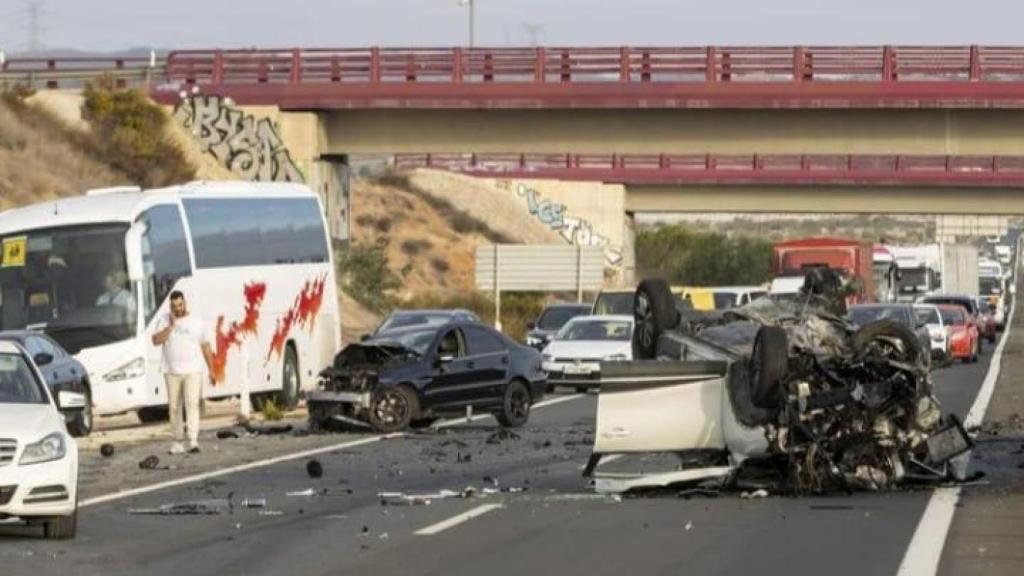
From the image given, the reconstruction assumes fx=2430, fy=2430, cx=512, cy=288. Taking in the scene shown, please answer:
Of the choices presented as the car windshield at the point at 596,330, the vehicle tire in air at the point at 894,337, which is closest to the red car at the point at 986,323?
the car windshield at the point at 596,330

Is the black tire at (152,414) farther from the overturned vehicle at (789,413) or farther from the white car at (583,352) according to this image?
the overturned vehicle at (789,413)

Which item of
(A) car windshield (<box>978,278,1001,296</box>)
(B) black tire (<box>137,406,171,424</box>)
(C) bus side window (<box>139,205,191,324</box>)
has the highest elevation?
(C) bus side window (<box>139,205,191,324</box>)

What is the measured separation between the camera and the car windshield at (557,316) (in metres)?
51.6

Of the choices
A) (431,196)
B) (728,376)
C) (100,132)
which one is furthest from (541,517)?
(431,196)

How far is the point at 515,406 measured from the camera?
1238 inches

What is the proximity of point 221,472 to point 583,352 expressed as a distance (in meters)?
19.7

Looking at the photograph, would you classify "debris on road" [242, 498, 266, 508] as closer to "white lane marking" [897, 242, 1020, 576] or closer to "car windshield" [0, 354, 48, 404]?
"car windshield" [0, 354, 48, 404]

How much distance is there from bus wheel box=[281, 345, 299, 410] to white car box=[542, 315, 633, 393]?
548cm

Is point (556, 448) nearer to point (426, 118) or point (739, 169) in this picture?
point (426, 118)

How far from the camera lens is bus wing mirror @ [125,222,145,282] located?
32.2 meters

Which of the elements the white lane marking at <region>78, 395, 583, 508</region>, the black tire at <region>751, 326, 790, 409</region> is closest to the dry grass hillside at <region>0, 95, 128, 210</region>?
the white lane marking at <region>78, 395, 583, 508</region>

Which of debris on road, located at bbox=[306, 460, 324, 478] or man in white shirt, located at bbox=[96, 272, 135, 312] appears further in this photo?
man in white shirt, located at bbox=[96, 272, 135, 312]

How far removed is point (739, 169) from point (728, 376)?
5892 centimetres

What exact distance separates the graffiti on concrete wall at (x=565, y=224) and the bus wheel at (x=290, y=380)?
158 ft
